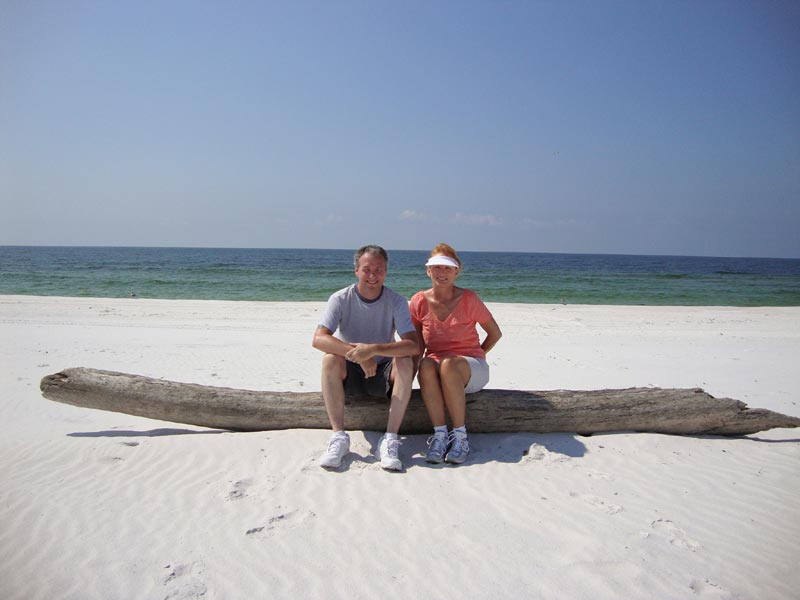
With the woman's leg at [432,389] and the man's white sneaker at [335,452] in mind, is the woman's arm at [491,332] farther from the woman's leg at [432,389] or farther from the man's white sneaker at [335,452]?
the man's white sneaker at [335,452]

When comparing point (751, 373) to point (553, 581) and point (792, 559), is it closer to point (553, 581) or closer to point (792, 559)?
point (792, 559)

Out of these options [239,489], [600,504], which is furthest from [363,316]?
[600,504]

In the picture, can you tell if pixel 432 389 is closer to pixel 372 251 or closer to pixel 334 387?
pixel 334 387

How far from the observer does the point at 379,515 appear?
125 inches

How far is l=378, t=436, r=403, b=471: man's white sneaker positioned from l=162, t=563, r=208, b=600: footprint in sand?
4.94 feet

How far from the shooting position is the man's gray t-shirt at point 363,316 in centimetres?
424

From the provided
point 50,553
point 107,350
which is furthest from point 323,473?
point 107,350

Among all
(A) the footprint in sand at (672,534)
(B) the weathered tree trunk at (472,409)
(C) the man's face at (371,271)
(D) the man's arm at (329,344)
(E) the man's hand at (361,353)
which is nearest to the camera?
(A) the footprint in sand at (672,534)

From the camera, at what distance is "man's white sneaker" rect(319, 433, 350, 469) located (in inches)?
148

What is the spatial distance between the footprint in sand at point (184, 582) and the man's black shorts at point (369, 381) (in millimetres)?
1908

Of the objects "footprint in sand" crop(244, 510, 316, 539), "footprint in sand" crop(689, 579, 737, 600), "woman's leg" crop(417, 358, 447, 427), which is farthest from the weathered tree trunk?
"footprint in sand" crop(689, 579, 737, 600)

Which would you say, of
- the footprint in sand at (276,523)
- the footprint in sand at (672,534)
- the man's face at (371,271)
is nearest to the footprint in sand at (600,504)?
the footprint in sand at (672,534)

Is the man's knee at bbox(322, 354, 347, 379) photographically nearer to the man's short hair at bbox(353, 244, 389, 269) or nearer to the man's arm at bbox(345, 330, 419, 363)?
the man's arm at bbox(345, 330, 419, 363)

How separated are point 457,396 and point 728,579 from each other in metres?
2.05
